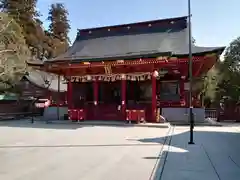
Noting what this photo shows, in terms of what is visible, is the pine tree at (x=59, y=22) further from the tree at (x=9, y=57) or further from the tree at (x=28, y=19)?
the tree at (x=9, y=57)

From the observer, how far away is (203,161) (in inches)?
291

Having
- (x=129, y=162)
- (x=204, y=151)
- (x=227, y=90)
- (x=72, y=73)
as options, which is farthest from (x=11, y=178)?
(x=227, y=90)

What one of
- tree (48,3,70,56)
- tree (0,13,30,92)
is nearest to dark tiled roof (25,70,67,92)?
tree (0,13,30,92)

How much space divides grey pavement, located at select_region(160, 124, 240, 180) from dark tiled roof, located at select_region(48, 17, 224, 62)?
9.12 meters

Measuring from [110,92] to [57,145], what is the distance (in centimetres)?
1286

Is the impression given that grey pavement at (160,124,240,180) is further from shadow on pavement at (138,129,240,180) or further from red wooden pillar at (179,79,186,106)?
red wooden pillar at (179,79,186,106)

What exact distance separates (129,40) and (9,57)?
1302 centimetres

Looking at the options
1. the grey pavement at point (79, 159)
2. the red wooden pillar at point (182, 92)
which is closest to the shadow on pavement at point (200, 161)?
the grey pavement at point (79, 159)

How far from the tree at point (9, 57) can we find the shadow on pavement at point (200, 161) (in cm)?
Result: 2065

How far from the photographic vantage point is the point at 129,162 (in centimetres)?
731

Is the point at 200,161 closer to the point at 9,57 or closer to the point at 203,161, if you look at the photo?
the point at 203,161

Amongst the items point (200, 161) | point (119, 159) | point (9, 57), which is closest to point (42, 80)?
point (9, 57)

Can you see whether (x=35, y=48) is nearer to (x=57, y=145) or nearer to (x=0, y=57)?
(x=0, y=57)

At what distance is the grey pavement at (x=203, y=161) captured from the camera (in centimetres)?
602
